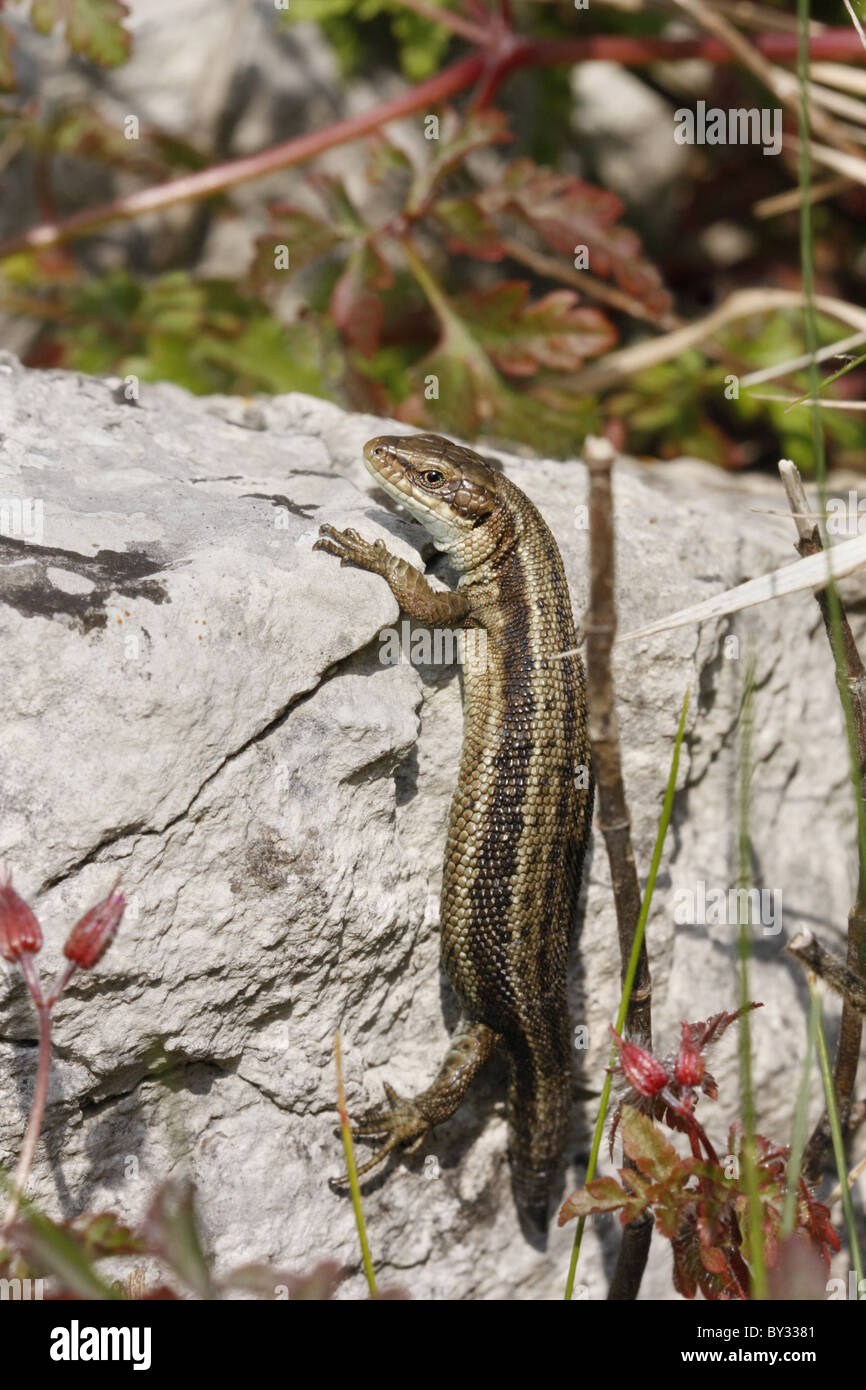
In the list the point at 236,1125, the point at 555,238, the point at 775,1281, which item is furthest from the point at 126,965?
the point at 555,238

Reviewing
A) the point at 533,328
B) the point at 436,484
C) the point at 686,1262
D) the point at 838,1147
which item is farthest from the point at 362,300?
the point at 686,1262

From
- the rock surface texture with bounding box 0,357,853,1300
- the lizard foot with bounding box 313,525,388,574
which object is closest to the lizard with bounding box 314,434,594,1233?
the lizard foot with bounding box 313,525,388,574

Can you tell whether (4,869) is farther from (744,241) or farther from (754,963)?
(744,241)

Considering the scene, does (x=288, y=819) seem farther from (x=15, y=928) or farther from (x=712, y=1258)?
(x=712, y=1258)

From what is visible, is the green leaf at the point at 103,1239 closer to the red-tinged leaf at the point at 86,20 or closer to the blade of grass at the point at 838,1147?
the blade of grass at the point at 838,1147

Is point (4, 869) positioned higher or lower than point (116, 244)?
lower

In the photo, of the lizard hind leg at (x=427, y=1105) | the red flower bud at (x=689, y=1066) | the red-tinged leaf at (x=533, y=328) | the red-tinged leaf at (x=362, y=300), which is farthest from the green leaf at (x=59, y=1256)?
the red-tinged leaf at (x=533, y=328)
